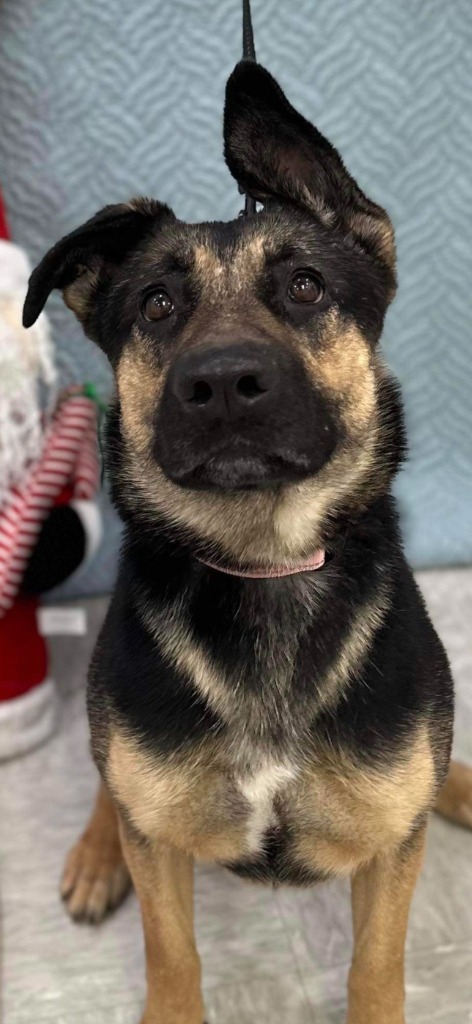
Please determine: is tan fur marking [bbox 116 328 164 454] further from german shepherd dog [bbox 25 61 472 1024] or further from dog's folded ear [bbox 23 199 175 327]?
dog's folded ear [bbox 23 199 175 327]

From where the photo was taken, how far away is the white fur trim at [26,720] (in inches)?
74.5

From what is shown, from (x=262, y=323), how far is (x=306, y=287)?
110 mm

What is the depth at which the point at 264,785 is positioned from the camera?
1.12m

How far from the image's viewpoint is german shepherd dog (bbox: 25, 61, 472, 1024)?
1.13 metres

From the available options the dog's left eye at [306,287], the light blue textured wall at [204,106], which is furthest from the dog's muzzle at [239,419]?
the light blue textured wall at [204,106]

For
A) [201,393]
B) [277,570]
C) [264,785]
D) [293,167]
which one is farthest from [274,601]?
[293,167]

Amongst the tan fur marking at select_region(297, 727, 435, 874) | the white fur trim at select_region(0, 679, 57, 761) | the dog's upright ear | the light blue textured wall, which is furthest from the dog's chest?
the light blue textured wall

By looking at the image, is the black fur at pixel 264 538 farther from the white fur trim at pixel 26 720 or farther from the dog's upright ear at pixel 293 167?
the white fur trim at pixel 26 720

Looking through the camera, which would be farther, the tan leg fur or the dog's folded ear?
the tan leg fur

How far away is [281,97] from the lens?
1083mm

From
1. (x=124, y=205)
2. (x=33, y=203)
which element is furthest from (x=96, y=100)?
(x=124, y=205)

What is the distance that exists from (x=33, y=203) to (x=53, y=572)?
0.86m

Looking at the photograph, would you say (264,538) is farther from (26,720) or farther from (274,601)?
(26,720)

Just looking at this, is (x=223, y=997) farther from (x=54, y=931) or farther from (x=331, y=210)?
(x=331, y=210)
